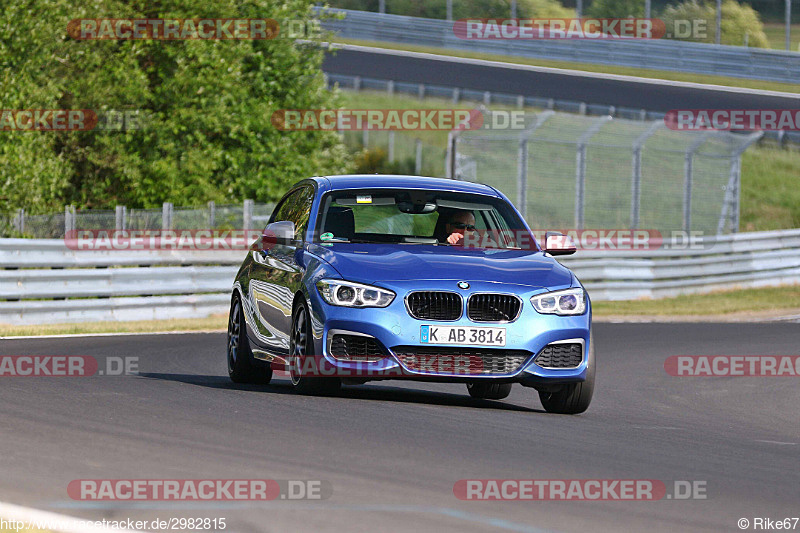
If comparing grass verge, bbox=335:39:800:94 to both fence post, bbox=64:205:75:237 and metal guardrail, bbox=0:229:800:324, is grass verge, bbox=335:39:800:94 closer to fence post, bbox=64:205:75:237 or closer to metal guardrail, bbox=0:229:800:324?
metal guardrail, bbox=0:229:800:324

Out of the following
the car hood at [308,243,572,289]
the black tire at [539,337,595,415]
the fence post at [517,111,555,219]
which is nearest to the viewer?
the car hood at [308,243,572,289]

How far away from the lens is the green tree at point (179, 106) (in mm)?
30344

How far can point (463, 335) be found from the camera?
940 centimetres

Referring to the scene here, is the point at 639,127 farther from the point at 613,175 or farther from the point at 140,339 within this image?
the point at 140,339

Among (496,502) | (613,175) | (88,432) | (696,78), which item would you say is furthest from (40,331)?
(696,78)

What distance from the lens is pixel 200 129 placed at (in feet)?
103

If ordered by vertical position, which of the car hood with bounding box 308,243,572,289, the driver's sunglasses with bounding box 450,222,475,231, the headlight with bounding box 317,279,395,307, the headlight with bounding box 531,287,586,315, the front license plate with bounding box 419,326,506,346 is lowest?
the front license plate with bounding box 419,326,506,346

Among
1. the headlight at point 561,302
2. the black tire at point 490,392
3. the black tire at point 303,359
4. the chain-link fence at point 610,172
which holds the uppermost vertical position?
the headlight at point 561,302

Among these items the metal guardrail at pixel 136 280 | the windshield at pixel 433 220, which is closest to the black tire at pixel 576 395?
the windshield at pixel 433 220

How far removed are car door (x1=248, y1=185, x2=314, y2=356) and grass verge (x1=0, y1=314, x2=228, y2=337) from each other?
5838 millimetres

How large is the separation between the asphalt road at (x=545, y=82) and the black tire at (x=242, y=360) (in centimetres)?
3577

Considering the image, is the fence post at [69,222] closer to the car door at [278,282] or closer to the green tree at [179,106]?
the green tree at [179,106]

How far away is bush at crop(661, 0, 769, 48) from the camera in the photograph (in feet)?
185

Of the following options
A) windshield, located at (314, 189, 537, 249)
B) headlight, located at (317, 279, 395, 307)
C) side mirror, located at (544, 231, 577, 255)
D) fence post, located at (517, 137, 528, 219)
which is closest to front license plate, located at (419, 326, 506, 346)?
headlight, located at (317, 279, 395, 307)
